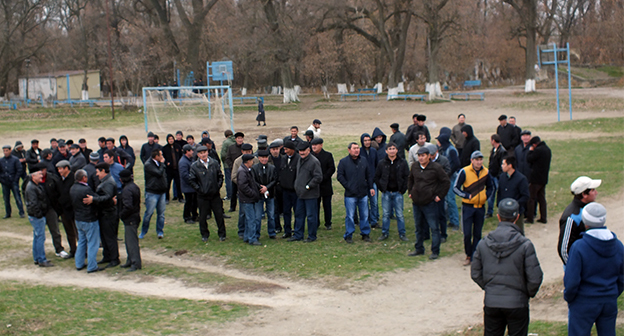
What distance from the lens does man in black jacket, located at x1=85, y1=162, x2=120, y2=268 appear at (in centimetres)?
935

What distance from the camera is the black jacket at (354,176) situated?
10.1m

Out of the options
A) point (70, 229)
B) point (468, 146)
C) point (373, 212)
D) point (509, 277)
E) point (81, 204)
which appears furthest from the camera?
point (468, 146)

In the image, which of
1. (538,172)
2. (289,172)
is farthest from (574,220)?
(289,172)

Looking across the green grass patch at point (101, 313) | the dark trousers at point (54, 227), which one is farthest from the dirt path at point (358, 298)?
the dark trousers at point (54, 227)

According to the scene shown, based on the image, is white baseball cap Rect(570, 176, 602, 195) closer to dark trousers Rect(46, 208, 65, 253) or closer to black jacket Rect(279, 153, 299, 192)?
black jacket Rect(279, 153, 299, 192)

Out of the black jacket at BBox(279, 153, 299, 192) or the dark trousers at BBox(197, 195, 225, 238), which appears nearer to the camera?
the black jacket at BBox(279, 153, 299, 192)

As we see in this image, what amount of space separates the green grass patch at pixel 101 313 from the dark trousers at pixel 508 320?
3.31m

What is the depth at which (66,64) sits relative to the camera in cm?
6556

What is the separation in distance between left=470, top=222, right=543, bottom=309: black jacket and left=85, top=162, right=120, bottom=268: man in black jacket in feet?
21.4

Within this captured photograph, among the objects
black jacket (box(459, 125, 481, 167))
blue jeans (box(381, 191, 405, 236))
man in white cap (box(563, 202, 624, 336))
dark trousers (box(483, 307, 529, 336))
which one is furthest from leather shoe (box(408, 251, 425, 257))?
man in white cap (box(563, 202, 624, 336))

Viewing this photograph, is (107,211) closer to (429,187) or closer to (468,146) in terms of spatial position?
(429,187)

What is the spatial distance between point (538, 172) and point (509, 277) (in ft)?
21.5

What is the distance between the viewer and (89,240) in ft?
30.9

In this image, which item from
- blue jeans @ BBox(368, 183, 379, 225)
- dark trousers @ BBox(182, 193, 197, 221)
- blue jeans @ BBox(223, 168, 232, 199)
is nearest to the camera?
Result: blue jeans @ BBox(368, 183, 379, 225)
